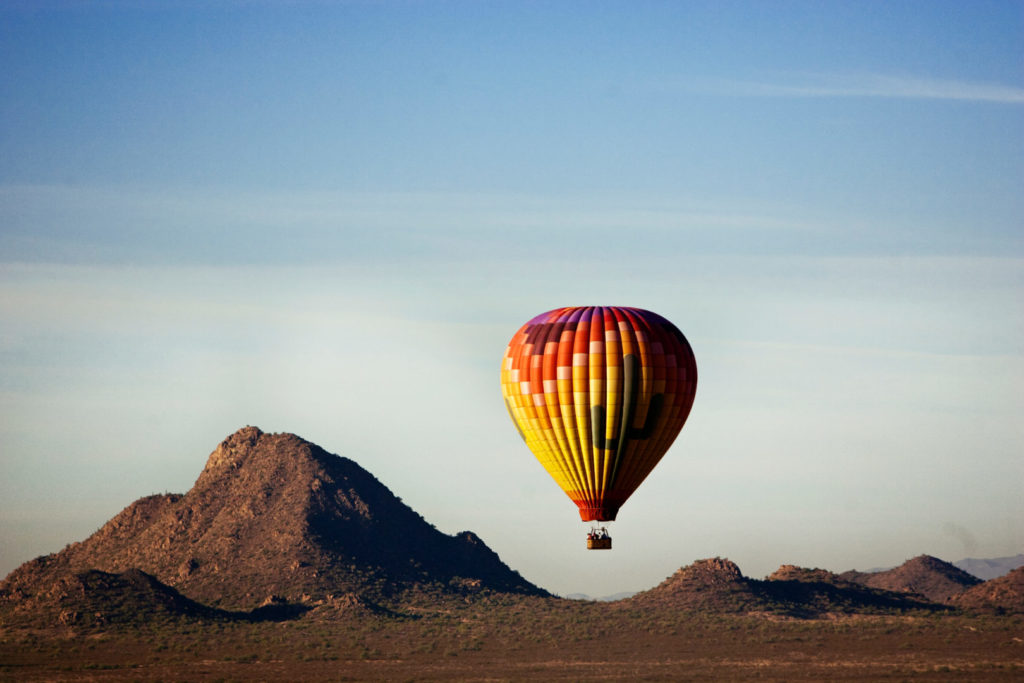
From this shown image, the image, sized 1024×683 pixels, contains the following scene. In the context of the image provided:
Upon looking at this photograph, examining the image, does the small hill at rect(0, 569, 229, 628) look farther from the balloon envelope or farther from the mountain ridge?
the balloon envelope

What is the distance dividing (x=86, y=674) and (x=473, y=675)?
31239mm

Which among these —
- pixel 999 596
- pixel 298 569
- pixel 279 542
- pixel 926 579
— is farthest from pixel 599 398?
pixel 926 579

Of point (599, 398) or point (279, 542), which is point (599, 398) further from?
point (279, 542)

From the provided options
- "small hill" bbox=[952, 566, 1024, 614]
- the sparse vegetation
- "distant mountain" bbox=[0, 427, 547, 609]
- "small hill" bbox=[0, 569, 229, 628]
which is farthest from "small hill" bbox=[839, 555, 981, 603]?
"small hill" bbox=[0, 569, 229, 628]

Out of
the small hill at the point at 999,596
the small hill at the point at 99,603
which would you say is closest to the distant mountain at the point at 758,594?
the small hill at the point at 999,596

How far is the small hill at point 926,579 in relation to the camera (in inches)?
7180

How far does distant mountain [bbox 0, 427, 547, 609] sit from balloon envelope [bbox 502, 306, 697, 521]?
246ft

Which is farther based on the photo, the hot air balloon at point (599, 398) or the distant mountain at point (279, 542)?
the distant mountain at point (279, 542)

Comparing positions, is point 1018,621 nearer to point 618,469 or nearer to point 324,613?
point 324,613

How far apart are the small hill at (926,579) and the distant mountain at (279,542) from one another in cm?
5203

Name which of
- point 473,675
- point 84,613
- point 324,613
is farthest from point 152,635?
point 473,675

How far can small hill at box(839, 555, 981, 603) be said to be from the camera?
182375 millimetres

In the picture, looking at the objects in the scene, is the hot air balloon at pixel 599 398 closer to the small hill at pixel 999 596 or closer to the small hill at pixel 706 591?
the small hill at pixel 706 591

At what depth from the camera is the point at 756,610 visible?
146 meters
